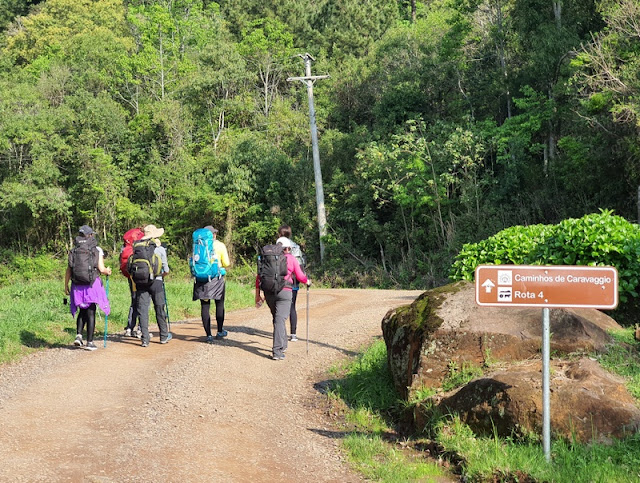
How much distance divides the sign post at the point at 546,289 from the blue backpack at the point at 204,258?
642 cm

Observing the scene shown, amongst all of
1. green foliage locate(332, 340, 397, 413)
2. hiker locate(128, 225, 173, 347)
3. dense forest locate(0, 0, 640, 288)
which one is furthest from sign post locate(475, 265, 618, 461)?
dense forest locate(0, 0, 640, 288)

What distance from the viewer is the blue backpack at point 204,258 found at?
1167 cm

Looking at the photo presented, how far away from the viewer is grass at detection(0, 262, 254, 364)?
11.7 m

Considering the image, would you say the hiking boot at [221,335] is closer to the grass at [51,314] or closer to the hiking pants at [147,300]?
the hiking pants at [147,300]

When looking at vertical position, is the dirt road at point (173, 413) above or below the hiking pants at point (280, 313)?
below

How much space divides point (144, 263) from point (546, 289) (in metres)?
7.10

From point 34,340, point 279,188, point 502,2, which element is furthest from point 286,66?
point 34,340

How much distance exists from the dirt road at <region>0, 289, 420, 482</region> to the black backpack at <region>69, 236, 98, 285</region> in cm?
111

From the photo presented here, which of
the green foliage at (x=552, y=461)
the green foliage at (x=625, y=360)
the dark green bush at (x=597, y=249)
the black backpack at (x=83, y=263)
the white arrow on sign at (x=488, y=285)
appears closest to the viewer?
the green foliage at (x=552, y=461)

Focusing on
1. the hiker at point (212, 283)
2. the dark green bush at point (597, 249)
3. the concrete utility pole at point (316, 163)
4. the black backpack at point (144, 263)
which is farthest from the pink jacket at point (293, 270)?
the concrete utility pole at point (316, 163)

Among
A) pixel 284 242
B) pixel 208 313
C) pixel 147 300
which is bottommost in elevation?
pixel 208 313

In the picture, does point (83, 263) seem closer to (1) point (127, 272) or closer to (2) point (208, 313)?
(1) point (127, 272)

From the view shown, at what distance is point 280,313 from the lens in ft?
35.3

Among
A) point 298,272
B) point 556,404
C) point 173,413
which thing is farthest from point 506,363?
point 298,272
